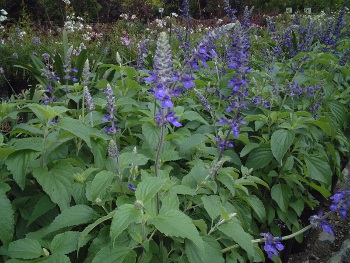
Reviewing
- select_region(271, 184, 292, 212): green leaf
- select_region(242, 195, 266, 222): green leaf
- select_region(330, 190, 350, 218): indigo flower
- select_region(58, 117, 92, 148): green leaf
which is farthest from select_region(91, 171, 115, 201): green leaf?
select_region(271, 184, 292, 212): green leaf

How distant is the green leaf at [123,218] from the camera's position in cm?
131

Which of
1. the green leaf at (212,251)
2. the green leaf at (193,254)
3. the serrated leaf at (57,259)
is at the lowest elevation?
the green leaf at (212,251)

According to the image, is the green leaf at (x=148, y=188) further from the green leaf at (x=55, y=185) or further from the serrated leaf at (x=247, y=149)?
the serrated leaf at (x=247, y=149)

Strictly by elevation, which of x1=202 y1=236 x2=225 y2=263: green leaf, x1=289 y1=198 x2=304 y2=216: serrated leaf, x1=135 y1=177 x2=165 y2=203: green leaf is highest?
x1=135 y1=177 x2=165 y2=203: green leaf

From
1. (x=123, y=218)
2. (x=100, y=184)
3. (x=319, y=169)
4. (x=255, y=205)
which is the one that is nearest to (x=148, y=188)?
(x=123, y=218)

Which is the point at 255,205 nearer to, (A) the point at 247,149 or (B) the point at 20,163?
(A) the point at 247,149

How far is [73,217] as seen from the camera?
1668 mm

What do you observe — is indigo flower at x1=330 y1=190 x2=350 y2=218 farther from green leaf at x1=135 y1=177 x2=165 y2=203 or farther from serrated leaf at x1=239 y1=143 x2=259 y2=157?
green leaf at x1=135 y1=177 x2=165 y2=203

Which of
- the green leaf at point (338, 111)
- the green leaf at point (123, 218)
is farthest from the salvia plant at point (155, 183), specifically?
the green leaf at point (338, 111)

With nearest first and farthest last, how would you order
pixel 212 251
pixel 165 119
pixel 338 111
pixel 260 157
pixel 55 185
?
pixel 165 119
pixel 212 251
pixel 55 185
pixel 260 157
pixel 338 111

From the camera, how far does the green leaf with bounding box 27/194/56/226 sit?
175cm

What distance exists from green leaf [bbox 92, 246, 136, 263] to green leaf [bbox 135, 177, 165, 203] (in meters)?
0.23

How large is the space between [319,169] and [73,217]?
167cm

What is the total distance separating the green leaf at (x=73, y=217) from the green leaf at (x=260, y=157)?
120 cm
